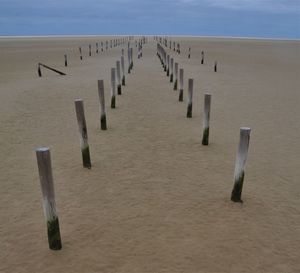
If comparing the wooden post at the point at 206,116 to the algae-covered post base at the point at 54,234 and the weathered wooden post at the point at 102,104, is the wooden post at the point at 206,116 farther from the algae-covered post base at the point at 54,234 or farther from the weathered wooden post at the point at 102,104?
the algae-covered post base at the point at 54,234

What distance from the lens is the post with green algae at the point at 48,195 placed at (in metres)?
5.22

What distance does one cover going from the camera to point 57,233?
5.65 m

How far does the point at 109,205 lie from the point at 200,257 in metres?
2.22

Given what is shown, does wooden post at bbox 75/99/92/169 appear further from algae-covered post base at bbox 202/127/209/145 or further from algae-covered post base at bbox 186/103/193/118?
algae-covered post base at bbox 186/103/193/118

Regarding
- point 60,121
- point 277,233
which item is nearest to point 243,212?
point 277,233

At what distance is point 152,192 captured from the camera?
7.66 meters

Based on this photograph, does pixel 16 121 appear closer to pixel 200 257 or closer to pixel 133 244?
pixel 133 244

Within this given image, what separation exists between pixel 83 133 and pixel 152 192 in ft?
7.49

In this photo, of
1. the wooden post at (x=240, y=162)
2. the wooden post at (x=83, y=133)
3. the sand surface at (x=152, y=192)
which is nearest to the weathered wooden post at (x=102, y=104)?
the sand surface at (x=152, y=192)

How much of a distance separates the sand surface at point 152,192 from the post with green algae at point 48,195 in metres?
0.21

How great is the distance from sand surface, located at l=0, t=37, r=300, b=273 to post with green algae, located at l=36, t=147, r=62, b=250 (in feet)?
0.69

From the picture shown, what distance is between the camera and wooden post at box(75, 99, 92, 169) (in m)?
8.56

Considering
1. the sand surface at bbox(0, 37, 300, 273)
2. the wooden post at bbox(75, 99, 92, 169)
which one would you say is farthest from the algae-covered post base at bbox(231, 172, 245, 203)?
the wooden post at bbox(75, 99, 92, 169)

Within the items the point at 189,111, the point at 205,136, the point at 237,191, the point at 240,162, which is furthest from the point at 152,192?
the point at 189,111
